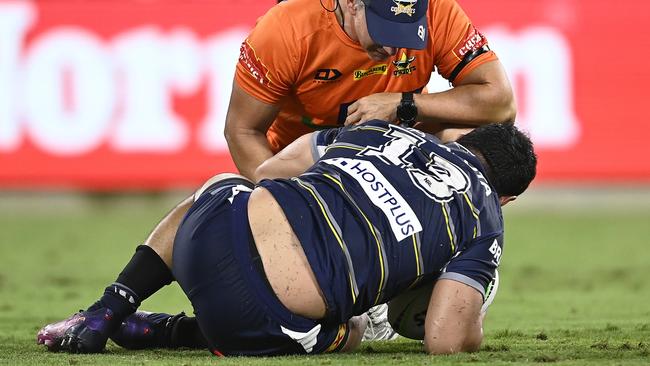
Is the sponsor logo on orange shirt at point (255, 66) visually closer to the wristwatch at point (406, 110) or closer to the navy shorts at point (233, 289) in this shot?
the wristwatch at point (406, 110)

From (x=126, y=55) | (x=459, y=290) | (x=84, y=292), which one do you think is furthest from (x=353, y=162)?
(x=126, y=55)

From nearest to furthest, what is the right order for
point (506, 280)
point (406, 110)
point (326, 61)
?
point (406, 110), point (326, 61), point (506, 280)

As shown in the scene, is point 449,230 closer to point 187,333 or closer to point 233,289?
point 233,289

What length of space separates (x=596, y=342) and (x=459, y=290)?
105cm

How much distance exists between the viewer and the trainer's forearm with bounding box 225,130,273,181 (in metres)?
5.63

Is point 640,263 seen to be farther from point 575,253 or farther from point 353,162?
point 353,162

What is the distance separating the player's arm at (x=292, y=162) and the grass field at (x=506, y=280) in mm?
778

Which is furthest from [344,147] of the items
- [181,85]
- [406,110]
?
[181,85]

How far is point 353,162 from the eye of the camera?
14.9ft

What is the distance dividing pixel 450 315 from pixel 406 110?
135cm

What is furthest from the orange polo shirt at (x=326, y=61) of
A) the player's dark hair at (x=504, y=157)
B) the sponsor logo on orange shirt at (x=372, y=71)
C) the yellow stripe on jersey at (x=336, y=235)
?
the yellow stripe on jersey at (x=336, y=235)

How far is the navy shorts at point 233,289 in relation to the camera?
4410 millimetres

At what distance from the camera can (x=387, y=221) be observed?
14.4 ft

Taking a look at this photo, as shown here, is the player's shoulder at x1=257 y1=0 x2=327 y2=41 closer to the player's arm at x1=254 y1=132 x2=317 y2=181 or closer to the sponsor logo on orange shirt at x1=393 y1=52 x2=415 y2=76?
the sponsor logo on orange shirt at x1=393 y1=52 x2=415 y2=76
